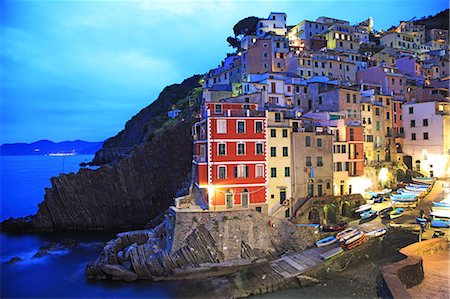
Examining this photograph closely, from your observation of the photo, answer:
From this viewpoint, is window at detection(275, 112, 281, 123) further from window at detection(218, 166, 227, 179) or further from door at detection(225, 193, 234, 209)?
door at detection(225, 193, 234, 209)

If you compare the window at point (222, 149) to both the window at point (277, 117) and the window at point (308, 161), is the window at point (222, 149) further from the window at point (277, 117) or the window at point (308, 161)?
the window at point (308, 161)

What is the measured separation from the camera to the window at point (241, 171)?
3069cm

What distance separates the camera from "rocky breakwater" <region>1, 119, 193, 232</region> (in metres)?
46.4

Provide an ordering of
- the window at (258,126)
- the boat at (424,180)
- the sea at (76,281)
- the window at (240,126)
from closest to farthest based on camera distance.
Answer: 1. the sea at (76,281)
2. the window at (240,126)
3. the window at (258,126)
4. the boat at (424,180)

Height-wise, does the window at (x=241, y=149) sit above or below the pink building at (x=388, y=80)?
below

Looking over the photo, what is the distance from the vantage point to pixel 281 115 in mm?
33125

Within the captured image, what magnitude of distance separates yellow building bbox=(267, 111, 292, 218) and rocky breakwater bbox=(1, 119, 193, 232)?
703 inches

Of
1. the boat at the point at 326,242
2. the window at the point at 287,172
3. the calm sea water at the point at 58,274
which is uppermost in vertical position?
the window at the point at 287,172

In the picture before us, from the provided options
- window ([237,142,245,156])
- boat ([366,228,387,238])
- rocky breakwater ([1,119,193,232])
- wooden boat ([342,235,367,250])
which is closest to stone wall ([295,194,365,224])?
boat ([366,228,387,238])

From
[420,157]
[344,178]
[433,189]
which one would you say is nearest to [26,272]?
[344,178]

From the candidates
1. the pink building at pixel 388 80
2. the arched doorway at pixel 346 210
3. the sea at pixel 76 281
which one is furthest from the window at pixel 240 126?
the pink building at pixel 388 80

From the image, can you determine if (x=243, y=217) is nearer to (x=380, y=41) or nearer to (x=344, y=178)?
(x=344, y=178)

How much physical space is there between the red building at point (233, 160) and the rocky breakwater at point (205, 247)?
2312 millimetres

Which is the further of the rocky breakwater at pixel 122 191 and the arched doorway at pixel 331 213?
the rocky breakwater at pixel 122 191
